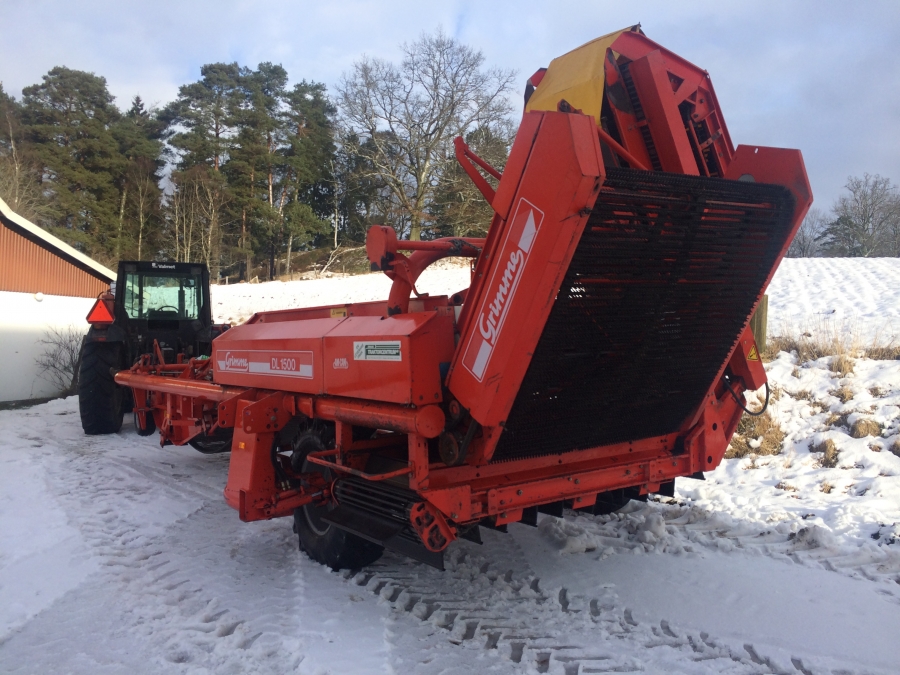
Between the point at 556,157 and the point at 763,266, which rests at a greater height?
the point at 556,157

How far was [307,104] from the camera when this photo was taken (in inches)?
1384

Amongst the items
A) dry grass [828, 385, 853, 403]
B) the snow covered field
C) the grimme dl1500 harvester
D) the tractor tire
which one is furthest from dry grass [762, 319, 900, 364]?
the tractor tire

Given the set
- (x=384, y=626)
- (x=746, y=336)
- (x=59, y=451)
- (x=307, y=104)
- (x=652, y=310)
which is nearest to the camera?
(x=652, y=310)

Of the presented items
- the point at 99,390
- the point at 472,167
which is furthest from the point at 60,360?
the point at 472,167

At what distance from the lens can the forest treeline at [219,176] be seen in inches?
1117

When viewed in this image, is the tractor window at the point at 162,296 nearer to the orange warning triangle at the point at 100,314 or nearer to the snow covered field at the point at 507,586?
the orange warning triangle at the point at 100,314

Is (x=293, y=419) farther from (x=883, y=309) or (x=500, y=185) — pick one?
(x=883, y=309)

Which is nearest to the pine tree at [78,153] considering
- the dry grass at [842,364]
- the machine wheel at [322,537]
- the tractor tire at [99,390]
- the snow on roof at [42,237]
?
the snow on roof at [42,237]

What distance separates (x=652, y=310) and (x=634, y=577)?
1.71m

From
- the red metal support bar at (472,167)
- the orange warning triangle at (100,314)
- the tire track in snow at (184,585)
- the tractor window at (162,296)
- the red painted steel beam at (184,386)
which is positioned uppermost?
the red metal support bar at (472,167)

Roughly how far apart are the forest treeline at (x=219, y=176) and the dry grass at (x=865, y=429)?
20.2 metres

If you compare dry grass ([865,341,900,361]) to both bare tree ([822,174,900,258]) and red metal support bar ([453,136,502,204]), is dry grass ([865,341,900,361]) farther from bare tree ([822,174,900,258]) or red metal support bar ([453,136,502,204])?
bare tree ([822,174,900,258])

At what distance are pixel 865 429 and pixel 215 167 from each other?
32.8m

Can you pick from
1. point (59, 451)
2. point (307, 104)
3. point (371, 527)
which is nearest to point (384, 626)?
point (371, 527)
